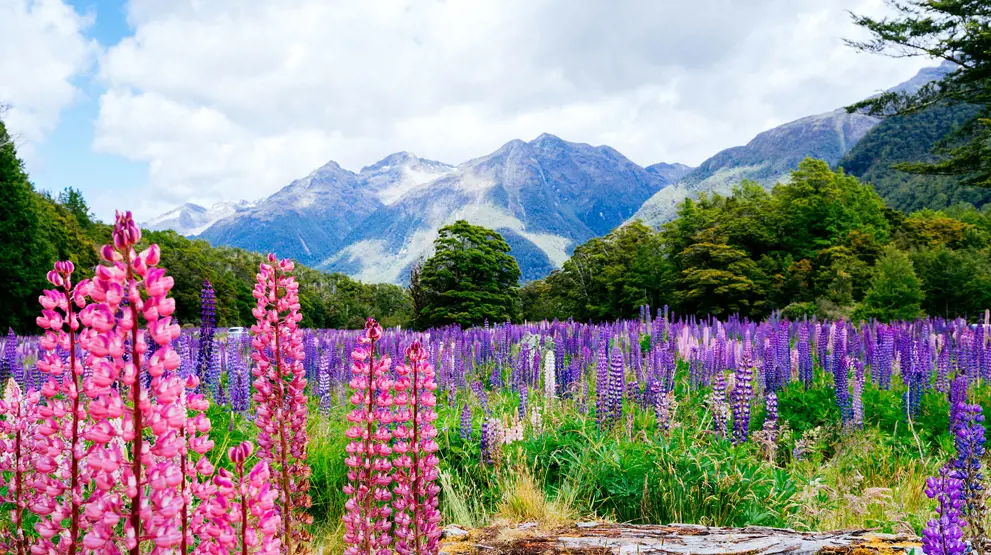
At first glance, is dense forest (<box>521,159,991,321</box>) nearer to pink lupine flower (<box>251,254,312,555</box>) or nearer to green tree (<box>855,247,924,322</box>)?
green tree (<box>855,247,924,322</box>)

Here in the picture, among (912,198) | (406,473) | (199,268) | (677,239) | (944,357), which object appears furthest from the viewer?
(912,198)

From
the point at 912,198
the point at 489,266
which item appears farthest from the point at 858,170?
the point at 489,266

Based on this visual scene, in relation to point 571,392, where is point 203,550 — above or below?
above

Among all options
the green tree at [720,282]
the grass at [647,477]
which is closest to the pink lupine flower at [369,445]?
the grass at [647,477]

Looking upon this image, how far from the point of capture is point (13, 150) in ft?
105

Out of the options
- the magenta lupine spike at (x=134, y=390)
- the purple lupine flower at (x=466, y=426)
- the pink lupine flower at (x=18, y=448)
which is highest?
the magenta lupine spike at (x=134, y=390)

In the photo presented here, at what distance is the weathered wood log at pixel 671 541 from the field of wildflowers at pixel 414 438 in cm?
34

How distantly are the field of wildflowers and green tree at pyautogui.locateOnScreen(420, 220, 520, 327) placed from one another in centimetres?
2181

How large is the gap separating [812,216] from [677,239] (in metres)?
8.20

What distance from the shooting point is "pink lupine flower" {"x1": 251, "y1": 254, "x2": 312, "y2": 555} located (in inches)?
96.7

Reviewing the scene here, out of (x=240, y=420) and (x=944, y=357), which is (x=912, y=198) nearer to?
(x=944, y=357)

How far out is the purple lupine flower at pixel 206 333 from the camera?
5.71 meters

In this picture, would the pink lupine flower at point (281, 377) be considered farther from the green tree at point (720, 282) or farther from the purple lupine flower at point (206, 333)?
the green tree at point (720, 282)

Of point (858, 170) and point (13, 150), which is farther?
point (858, 170)
